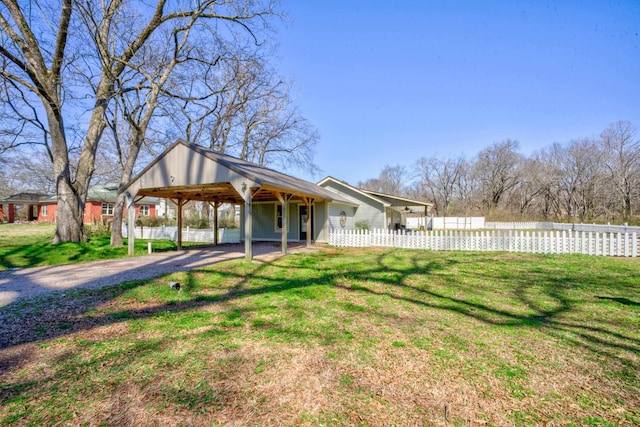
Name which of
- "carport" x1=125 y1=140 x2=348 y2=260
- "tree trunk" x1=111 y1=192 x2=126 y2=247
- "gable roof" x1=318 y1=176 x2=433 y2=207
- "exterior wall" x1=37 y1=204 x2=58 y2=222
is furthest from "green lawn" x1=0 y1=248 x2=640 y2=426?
"exterior wall" x1=37 y1=204 x2=58 y2=222

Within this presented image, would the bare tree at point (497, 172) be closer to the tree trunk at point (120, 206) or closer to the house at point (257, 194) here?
the house at point (257, 194)

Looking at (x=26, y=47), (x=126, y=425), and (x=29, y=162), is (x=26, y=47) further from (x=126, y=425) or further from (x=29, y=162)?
(x=29, y=162)

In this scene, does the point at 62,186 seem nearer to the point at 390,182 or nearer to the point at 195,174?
the point at 195,174

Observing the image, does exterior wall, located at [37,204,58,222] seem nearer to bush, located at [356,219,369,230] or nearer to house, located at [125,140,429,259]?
house, located at [125,140,429,259]

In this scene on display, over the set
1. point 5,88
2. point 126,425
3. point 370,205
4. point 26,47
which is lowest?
point 126,425

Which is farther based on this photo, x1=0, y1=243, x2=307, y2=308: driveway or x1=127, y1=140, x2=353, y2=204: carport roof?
x1=127, y1=140, x2=353, y2=204: carport roof

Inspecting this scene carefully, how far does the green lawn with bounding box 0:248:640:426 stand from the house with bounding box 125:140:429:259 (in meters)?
4.42

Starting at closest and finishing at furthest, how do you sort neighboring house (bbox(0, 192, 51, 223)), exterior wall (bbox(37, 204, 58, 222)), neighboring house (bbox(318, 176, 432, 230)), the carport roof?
the carport roof, neighboring house (bbox(318, 176, 432, 230)), neighboring house (bbox(0, 192, 51, 223)), exterior wall (bbox(37, 204, 58, 222))

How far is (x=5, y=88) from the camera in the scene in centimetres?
1251

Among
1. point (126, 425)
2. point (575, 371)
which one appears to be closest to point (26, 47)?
point (126, 425)

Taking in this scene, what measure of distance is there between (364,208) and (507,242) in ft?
27.0

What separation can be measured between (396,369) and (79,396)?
2.97m

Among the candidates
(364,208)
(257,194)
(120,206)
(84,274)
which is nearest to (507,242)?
(364,208)

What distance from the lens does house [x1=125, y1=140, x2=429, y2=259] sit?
10.0 m
